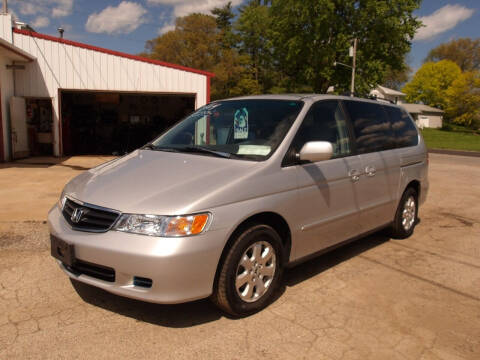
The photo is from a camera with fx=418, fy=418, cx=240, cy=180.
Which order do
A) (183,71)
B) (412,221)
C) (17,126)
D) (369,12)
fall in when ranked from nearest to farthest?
1. (412,221)
2. (17,126)
3. (183,71)
4. (369,12)

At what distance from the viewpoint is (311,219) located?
12.4 feet

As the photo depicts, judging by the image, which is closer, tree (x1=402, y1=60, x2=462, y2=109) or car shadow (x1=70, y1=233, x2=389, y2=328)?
car shadow (x1=70, y1=233, x2=389, y2=328)

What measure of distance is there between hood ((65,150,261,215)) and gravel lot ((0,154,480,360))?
908 millimetres

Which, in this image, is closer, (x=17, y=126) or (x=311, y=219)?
(x=311, y=219)

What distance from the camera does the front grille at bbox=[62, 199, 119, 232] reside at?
2959 mm

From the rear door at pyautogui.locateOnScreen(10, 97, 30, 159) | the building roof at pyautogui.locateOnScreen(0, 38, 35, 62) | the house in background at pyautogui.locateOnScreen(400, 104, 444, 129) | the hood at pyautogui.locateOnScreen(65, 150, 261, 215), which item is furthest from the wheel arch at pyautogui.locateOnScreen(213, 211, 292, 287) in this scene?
the house in background at pyautogui.locateOnScreen(400, 104, 444, 129)

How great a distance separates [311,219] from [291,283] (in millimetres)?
695

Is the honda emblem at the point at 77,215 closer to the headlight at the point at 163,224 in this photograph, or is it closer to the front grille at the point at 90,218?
the front grille at the point at 90,218

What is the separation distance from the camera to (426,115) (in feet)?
248

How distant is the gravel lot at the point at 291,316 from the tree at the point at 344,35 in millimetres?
30909

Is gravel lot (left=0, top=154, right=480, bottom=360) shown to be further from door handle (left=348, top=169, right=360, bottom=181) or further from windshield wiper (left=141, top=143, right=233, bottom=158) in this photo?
windshield wiper (left=141, top=143, right=233, bottom=158)

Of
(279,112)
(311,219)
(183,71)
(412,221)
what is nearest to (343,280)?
(311,219)

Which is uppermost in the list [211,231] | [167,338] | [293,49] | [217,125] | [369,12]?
[369,12]

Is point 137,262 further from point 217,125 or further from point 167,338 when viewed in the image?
point 217,125
